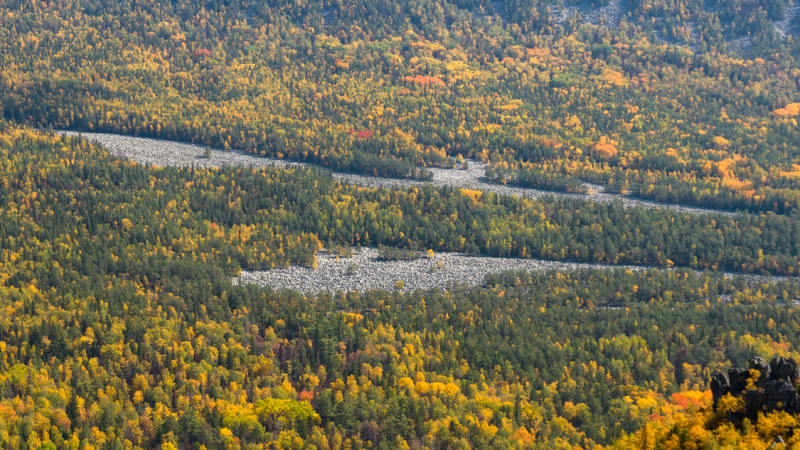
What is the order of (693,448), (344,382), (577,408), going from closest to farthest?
1. (693,448)
2. (577,408)
3. (344,382)

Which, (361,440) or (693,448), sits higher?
(693,448)

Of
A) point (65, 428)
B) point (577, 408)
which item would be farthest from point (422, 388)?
point (65, 428)

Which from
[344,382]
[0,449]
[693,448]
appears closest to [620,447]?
[693,448]

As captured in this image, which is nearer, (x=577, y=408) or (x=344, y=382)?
(x=577, y=408)

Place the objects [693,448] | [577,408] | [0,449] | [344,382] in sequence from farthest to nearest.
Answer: [344,382] → [577,408] → [0,449] → [693,448]

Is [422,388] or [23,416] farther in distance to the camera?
[422,388]

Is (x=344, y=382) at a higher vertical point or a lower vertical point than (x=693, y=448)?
lower

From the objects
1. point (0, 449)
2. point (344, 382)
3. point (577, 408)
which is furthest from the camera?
point (344, 382)

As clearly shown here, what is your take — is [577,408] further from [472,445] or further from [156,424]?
[156,424]

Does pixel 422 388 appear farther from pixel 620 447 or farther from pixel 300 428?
pixel 620 447
